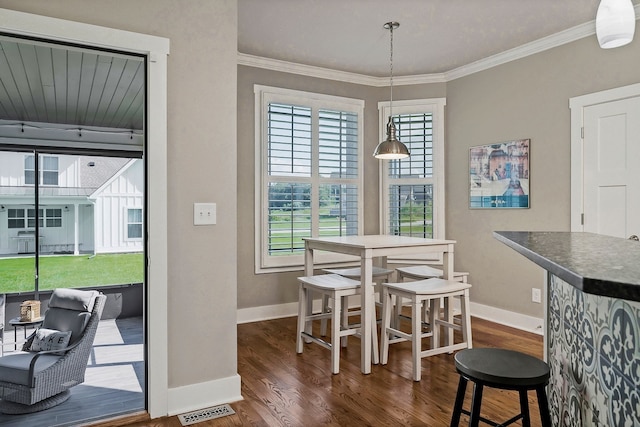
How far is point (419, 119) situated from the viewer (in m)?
4.98

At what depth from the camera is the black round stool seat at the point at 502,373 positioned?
142 cm

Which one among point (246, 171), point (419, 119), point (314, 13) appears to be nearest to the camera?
point (314, 13)

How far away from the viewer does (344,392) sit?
2730mm

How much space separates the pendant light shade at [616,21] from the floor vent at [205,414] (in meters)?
2.53

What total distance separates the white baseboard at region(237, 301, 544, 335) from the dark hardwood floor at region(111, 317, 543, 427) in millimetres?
322

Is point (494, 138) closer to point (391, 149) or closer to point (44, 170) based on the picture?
point (391, 149)

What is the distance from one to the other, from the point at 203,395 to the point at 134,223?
3.47 ft

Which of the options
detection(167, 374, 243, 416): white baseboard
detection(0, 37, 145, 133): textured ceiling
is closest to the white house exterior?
detection(0, 37, 145, 133): textured ceiling

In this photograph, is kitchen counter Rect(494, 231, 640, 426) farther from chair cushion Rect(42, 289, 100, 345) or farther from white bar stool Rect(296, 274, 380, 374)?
chair cushion Rect(42, 289, 100, 345)

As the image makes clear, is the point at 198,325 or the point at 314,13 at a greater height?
the point at 314,13

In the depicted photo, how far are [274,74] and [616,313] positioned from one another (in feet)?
13.3

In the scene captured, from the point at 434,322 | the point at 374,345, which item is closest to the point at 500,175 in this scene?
the point at 434,322

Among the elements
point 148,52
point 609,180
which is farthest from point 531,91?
point 148,52

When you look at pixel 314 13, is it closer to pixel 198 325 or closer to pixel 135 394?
pixel 198 325
